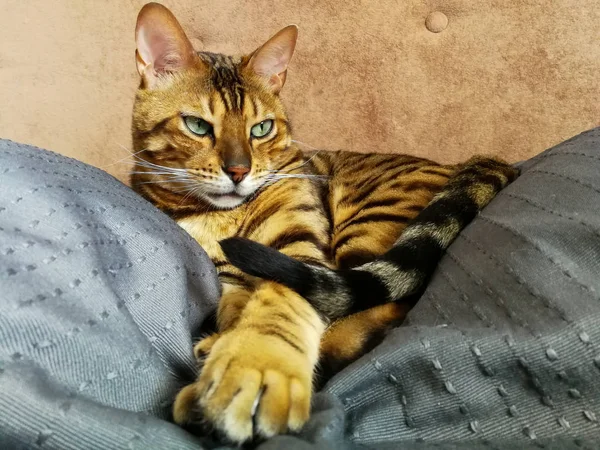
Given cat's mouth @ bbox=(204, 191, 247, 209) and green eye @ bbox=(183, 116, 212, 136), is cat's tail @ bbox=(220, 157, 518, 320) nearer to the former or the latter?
cat's mouth @ bbox=(204, 191, 247, 209)

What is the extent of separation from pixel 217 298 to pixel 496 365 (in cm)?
46

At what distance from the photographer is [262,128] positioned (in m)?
1.11

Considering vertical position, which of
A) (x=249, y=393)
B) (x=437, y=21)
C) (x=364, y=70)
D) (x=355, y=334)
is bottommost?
(x=355, y=334)

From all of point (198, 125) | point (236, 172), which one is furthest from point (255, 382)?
point (198, 125)

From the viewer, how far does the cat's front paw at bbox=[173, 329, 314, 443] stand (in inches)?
Answer: 17.9

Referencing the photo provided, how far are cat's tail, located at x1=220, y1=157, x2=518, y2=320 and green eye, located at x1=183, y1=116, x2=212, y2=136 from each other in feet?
1.45

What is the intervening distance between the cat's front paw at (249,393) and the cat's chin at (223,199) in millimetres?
487

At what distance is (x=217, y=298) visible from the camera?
0.80m

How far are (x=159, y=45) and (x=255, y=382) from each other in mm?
836

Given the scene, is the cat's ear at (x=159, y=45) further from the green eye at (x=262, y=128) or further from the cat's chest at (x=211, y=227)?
the cat's chest at (x=211, y=227)

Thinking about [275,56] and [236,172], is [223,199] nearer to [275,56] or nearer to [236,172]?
[236,172]

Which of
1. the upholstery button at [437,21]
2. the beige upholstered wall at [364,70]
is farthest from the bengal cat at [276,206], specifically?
the upholstery button at [437,21]

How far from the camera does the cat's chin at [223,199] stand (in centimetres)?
100

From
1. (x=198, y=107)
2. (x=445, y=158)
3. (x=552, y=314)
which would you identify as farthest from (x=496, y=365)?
(x=445, y=158)
